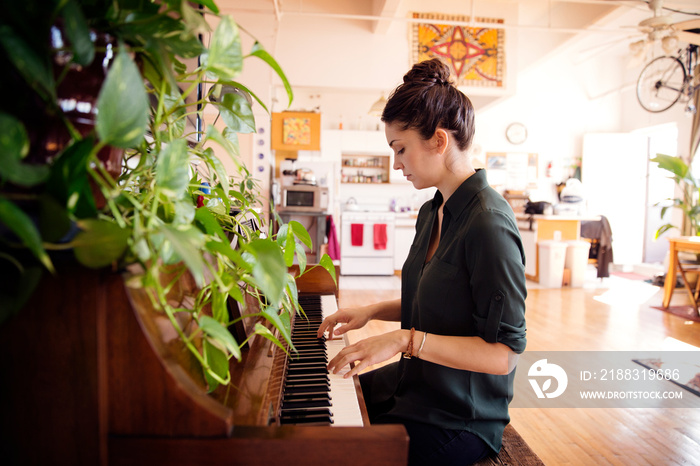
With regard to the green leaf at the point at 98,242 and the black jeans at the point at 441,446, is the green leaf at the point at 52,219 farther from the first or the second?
the black jeans at the point at 441,446

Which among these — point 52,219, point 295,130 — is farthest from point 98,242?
point 295,130

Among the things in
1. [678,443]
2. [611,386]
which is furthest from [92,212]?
[611,386]

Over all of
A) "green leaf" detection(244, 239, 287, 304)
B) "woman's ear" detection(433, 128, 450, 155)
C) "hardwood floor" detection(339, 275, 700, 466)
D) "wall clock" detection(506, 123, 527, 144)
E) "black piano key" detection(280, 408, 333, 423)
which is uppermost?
"wall clock" detection(506, 123, 527, 144)

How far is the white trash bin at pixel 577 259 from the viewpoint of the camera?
6574 millimetres

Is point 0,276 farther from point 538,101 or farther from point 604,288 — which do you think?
point 538,101

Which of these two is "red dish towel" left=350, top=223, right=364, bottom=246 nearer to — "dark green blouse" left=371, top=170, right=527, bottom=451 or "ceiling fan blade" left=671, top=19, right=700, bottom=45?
"ceiling fan blade" left=671, top=19, right=700, bottom=45

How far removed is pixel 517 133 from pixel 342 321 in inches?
366

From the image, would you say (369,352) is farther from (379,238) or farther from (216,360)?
(379,238)

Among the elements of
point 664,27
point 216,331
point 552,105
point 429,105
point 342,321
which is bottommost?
point 342,321

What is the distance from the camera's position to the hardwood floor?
223 centimetres

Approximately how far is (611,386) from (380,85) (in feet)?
15.1

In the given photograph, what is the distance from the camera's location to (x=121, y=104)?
409 mm

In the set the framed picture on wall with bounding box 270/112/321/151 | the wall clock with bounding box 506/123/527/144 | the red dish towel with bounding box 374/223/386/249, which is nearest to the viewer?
the framed picture on wall with bounding box 270/112/321/151

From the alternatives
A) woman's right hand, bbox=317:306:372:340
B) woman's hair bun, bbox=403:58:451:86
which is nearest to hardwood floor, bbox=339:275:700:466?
woman's right hand, bbox=317:306:372:340
